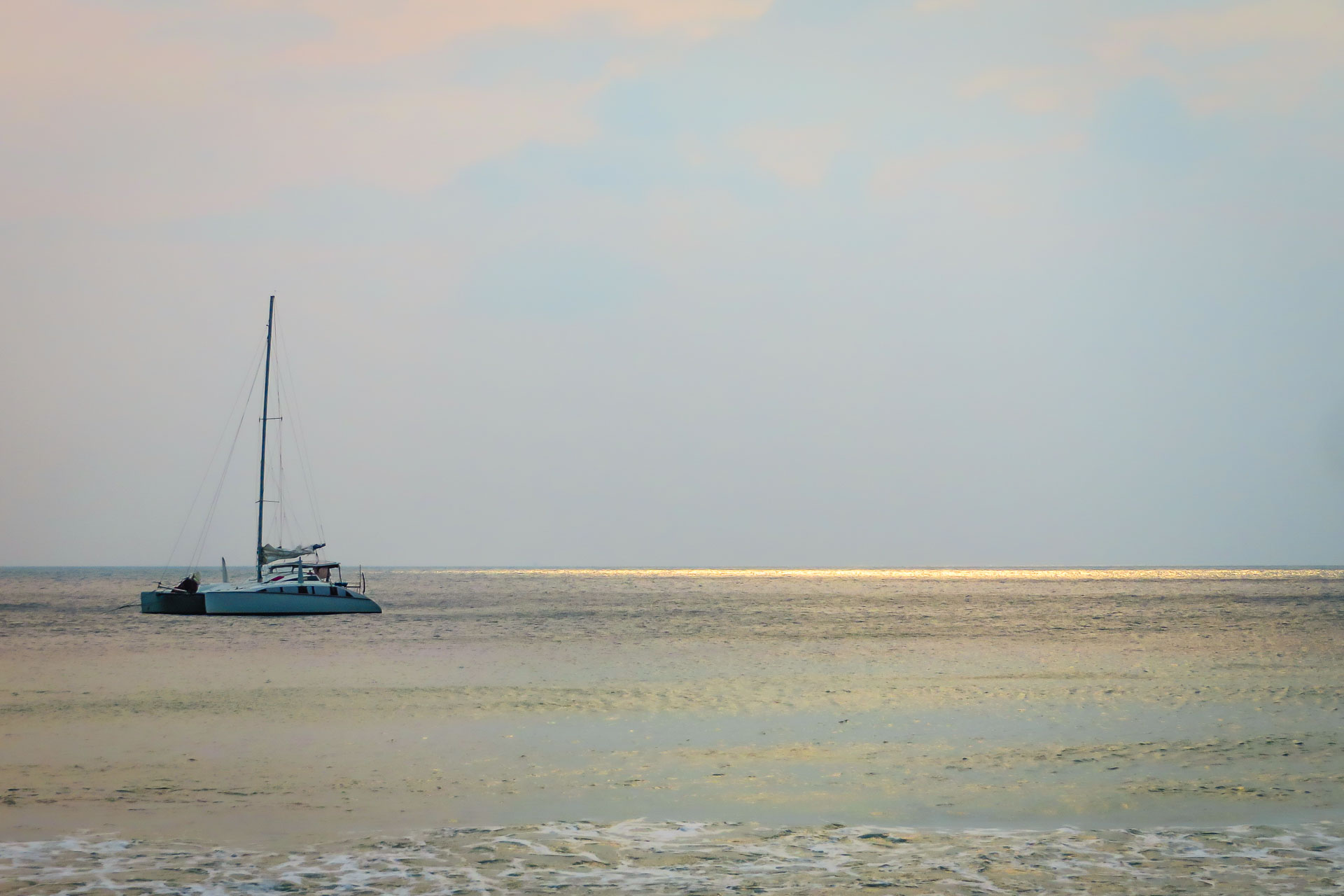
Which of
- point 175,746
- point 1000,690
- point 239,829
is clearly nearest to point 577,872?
point 239,829

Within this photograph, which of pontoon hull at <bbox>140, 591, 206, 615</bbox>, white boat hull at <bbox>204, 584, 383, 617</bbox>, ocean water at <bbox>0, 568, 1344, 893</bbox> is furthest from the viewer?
pontoon hull at <bbox>140, 591, 206, 615</bbox>

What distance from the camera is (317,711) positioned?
2797cm

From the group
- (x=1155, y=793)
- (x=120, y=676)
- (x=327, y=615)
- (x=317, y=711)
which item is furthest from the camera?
(x=327, y=615)

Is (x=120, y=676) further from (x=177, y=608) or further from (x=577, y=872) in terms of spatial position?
(x=177, y=608)

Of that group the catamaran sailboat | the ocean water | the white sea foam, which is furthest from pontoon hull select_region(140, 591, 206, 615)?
the white sea foam

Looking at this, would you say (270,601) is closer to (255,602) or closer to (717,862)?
(255,602)

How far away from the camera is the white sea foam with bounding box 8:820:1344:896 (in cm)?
1304

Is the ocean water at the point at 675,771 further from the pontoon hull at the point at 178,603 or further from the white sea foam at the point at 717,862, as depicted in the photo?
the pontoon hull at the point at 178,603

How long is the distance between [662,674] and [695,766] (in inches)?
631

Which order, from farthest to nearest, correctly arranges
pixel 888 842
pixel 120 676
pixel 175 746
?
pixel 120 676, pixel 175 746, pixel 888 842

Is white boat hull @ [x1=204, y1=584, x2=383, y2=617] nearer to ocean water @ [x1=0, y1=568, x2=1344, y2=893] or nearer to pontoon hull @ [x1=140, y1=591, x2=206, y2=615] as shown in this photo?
pontoon hull @ [x1=140, y1=591, x2=206, y2=615]

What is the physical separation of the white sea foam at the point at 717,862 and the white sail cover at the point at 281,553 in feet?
188

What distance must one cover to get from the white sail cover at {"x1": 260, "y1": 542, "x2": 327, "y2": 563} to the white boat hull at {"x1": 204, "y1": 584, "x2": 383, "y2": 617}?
1.84 meters

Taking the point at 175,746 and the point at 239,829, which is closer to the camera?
the point at 239,829
